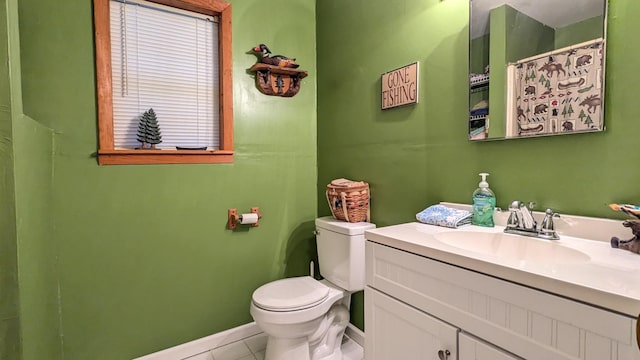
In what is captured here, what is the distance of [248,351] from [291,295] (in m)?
0.64

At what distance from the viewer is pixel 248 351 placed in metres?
1.93

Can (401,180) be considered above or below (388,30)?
below

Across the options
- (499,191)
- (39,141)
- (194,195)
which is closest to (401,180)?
(499,191)

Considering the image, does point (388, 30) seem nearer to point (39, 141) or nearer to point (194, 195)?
point (194, 195)

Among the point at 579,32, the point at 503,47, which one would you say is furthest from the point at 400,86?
the point at 579,32

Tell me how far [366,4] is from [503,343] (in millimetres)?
1866

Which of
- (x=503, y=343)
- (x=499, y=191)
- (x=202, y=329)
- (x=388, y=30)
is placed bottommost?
(x=202, y=329)

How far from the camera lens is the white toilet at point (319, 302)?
152cm

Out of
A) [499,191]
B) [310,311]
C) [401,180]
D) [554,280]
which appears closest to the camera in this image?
[554,280]

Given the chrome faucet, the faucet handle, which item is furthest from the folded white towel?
the faucet handle

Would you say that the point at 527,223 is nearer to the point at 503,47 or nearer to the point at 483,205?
the point at 483,205

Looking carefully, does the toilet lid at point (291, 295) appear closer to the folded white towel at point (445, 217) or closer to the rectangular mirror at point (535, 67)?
the folded white towel at point (445, 217)

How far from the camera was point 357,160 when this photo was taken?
1968 millimetres

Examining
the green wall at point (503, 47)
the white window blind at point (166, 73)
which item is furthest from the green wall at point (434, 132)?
the white window blind at point (166, 73)
